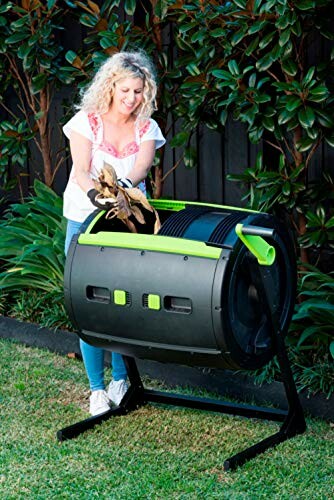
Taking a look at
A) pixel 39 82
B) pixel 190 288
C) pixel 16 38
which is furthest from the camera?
pixel 39 82

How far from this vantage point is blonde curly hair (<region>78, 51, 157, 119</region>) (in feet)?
13.0

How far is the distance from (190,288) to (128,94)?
3.69ft

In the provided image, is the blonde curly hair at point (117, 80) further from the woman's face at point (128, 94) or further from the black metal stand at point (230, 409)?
the black metal stand at point (230, 409)

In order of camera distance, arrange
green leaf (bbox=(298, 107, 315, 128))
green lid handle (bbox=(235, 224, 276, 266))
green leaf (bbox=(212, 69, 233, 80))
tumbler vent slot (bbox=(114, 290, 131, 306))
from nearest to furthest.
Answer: green lid handle (bbox=(235, 224, 276, 266)), tumbler vent slot (bbox=(114, 290, 131, 306)), green leaf (bbox=(298, 107, 315, 128)), green leaf (bbox=(212, 69, 233, 80))

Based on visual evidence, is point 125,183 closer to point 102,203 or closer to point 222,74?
point 102,203

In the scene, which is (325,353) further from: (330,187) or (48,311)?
(48,311)

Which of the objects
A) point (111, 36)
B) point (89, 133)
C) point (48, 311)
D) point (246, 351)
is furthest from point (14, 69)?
point (246, 351)

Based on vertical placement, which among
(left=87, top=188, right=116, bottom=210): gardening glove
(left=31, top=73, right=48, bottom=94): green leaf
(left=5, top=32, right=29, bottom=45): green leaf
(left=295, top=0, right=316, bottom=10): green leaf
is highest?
(left=295, top=0, right=316, bottom=10): green leaf

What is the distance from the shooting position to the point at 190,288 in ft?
10.5

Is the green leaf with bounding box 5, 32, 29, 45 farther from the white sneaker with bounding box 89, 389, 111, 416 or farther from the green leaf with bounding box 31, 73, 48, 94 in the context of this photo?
the white sneaker with bounding box 89, 389, 111, 416

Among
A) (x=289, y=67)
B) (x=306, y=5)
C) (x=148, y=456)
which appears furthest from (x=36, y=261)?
(x=306, y=5)

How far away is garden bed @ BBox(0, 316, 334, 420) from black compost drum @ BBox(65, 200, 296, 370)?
0.64 meters

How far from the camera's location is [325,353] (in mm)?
4312

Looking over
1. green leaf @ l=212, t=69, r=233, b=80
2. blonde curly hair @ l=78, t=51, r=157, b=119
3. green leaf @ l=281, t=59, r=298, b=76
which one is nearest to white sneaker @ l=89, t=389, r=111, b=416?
blonde curly hair @ l=78, t=51, r=157, b=119
